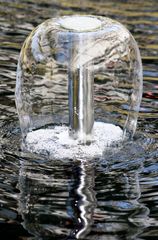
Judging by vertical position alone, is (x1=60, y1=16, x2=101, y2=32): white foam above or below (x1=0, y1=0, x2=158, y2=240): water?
above

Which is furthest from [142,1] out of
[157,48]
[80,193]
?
[80,193]

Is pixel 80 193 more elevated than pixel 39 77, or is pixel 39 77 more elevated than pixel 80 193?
Answer: pixel 39 77

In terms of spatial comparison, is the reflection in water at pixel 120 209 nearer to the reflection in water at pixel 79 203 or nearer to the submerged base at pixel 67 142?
the reflection in water at pixel 79 203

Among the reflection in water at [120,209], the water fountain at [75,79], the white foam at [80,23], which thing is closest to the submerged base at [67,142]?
the water fountain at [75,79]

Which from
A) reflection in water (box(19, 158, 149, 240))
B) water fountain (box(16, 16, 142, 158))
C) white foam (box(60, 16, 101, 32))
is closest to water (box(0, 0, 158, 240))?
reflection in water (box(19, 158, 149, 240))

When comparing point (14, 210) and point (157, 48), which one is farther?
point (157, 48)

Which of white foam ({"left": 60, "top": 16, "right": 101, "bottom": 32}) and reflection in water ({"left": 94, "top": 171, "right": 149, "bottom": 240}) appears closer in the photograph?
reflection in water ({"left": 94, "top": 171, "right": 149, "bottom": 240})

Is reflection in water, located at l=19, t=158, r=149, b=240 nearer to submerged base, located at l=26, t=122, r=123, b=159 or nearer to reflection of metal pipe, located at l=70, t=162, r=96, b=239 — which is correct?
reflection of metal pipe, located at l=70, t=162, r=96, b=239

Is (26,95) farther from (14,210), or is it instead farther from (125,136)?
(14,210)
